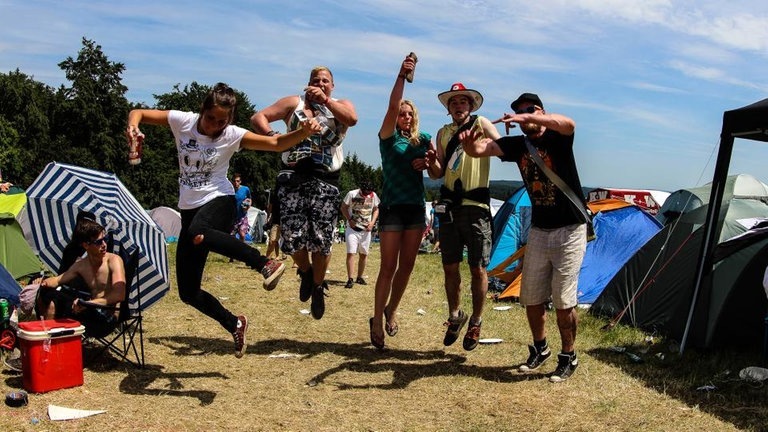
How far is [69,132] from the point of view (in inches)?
1639

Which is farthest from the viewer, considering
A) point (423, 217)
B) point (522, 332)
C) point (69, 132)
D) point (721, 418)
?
point (69, 132)

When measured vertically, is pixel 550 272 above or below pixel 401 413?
above

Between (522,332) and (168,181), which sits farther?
(168,181)

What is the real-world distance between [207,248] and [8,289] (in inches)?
115

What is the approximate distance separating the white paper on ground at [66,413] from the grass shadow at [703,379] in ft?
13.3

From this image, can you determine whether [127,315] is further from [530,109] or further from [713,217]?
[713,217]

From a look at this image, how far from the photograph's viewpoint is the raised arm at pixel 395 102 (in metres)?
5.36

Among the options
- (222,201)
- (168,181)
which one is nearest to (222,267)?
(222,201)

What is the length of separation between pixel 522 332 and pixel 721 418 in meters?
2.96

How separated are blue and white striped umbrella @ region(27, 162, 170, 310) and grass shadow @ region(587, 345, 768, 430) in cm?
410

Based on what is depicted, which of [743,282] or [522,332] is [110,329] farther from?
[743,282]

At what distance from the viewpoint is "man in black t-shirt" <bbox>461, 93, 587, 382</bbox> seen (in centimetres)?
515

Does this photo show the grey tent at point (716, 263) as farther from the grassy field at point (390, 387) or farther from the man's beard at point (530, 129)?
the man's beard at point (530, 129)

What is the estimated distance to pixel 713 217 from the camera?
240 inches
